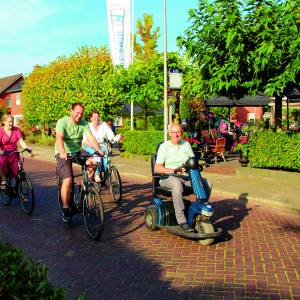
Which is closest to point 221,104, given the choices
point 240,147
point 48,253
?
point 240,147

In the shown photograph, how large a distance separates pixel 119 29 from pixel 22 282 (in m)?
17.0

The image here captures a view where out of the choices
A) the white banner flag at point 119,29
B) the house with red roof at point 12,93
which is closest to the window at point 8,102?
the house with red roof at point 12,93

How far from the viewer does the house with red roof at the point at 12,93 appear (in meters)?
58.4

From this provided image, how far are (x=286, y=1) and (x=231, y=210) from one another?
4.97 metres

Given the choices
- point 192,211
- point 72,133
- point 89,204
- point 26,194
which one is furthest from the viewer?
point 26,194

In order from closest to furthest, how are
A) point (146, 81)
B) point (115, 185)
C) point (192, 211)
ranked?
point (192, 211) < point (115, 185) < point (146, 81)

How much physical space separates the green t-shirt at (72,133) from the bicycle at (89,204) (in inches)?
11.7

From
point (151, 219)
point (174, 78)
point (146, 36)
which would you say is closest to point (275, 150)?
point (174, 78)

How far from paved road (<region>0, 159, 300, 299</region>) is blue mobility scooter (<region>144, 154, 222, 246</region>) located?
169 millimetres

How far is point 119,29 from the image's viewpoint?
18.5 m

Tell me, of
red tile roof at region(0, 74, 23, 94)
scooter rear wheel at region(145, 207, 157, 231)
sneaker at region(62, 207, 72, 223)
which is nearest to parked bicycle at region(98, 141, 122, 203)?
sneaker at region(62, 207, 72, 223)

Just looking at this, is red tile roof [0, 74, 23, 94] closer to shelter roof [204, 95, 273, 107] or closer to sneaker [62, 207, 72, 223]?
shelter roof [204, 95, 273, 107]

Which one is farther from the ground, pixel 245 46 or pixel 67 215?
pixel 245 46

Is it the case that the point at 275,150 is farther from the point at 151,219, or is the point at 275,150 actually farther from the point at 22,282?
the point at 22,282
